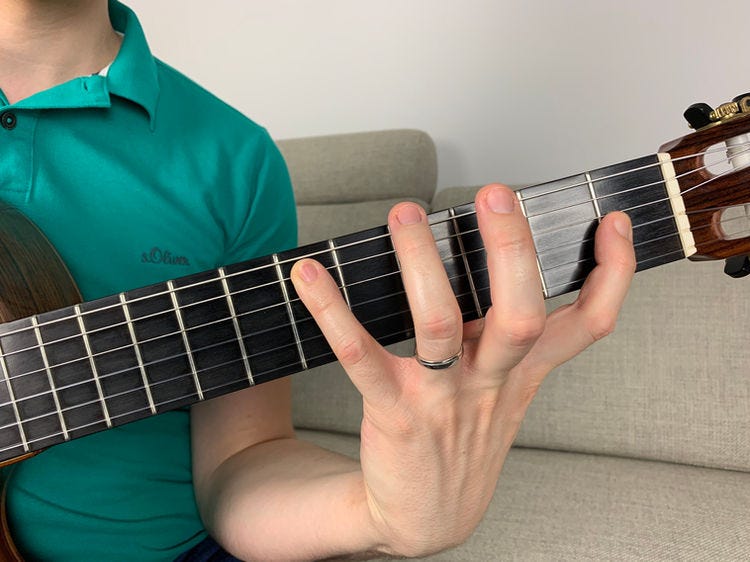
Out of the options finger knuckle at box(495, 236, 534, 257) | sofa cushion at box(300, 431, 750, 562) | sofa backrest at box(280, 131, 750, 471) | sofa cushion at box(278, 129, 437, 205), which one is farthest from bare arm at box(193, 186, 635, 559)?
sofa cushion at box(278, 129, 437, 205)

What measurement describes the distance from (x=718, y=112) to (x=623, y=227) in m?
0.14

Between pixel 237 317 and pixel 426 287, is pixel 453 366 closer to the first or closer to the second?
pixel 426 287

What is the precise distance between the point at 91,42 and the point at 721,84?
3.70 feet

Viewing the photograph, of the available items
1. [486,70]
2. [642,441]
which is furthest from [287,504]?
[486,70]

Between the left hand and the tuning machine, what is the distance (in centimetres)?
12

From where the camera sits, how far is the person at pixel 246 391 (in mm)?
587

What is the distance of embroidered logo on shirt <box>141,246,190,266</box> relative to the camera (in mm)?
854

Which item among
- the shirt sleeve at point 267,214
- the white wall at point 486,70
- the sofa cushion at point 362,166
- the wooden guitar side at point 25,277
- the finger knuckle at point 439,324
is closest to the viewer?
the finger knuckle at point 439,324

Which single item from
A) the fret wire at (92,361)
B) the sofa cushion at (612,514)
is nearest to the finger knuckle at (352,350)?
the fret wire at (92,361)

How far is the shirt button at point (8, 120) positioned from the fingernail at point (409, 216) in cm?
48

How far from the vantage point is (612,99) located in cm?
152

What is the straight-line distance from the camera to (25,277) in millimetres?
692

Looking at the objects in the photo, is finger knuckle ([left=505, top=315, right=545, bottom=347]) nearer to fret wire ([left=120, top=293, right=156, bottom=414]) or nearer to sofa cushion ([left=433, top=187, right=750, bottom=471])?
fret wire ([left=120, top=293, right=156, bottom=414])

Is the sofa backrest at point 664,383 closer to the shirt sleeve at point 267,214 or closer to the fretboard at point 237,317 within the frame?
the shirt sleeve at point 267,214
